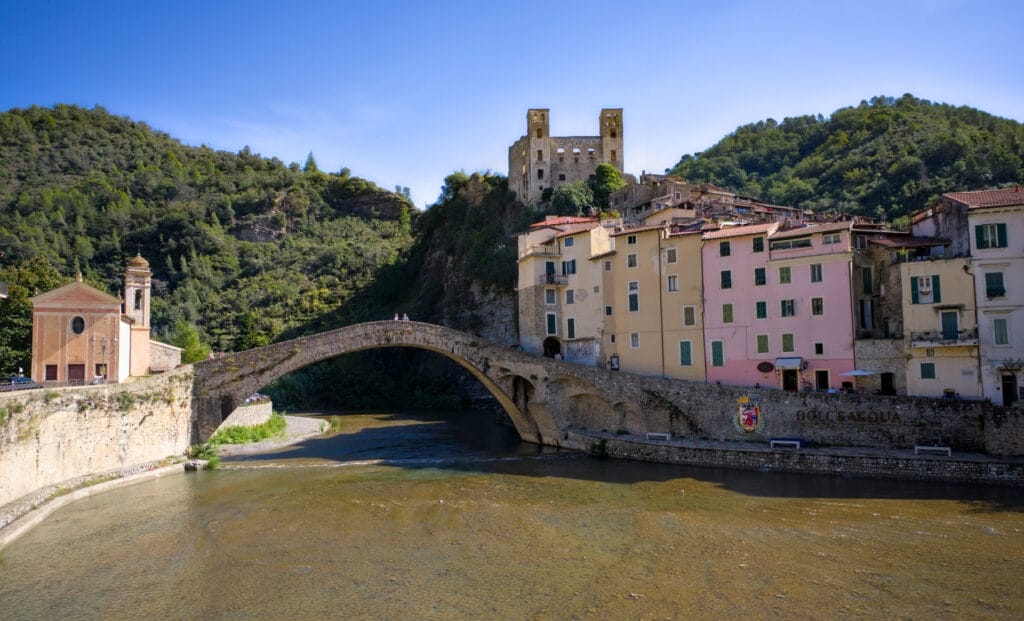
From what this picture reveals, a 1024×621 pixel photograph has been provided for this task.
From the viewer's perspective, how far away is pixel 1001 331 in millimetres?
24875

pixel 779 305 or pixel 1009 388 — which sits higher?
pixel 779 305

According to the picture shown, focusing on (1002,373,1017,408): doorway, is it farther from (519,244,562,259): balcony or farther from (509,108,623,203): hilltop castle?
(509,108,623,203): hilltop castle

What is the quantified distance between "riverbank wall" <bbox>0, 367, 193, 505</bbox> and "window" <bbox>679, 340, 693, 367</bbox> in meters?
21.5

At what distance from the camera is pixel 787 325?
28.7 meters

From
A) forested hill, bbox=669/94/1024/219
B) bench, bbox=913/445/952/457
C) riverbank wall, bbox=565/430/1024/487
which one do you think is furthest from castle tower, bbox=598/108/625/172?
bench, bbox=913/445/952/457

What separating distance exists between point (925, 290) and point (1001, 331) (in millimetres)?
2879

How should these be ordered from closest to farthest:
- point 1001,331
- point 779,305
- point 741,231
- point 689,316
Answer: point 1001,331 → point 779,305 → point 741,231 → point 689,316

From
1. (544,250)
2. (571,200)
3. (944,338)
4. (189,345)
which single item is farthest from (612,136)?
(189,345)

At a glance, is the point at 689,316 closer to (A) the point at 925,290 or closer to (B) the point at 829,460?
(B) the point at 829,460

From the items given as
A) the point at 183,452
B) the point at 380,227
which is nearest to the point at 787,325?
the point at 183,452

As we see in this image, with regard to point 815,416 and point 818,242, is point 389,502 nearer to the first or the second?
point 815,416

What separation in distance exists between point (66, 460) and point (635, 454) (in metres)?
21.1

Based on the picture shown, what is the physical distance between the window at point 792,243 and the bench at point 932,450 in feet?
30.0

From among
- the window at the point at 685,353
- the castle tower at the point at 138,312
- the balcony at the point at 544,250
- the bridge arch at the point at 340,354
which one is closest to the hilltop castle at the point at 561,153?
the balcony at the point at 544,250
